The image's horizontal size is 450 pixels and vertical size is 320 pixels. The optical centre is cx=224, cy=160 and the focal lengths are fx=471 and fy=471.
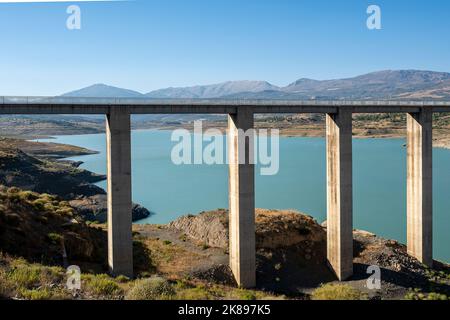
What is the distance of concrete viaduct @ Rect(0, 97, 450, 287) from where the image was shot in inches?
699

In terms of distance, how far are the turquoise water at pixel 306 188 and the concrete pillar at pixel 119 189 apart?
20908mm

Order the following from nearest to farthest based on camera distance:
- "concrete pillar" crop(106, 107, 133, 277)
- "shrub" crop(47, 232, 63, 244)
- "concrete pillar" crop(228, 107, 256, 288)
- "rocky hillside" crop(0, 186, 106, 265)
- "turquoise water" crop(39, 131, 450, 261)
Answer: "rocky hillside" crop(0, 186, 106, 265)
"concrete pillar" crop(106, 107, 133, 277)
"shrub" crop(47, 232, 63, 244)
"concrete pillar" crop(228, 107, 256, 288)
"turquoise water" crop(39, 131, 450, 261)

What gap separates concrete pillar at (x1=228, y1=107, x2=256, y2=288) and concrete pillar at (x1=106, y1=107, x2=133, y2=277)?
14.9ft

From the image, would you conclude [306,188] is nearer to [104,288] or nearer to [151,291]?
[151,291]

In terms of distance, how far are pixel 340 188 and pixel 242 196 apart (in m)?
5.00

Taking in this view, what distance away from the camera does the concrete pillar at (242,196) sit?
19672 millimetres

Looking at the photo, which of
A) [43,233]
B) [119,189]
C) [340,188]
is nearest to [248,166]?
[340,188]

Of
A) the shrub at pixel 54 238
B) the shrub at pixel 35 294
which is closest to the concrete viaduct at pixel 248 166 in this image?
the shrub at pixel 54 238

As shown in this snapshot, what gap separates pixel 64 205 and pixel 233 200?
9962mm

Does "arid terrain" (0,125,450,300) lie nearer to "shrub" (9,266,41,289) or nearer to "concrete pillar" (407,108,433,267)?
"concrete pillar" (407,108,433,267)

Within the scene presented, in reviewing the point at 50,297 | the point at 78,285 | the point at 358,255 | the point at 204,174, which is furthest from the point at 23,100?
the point at 204,174

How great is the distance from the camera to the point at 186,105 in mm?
19734

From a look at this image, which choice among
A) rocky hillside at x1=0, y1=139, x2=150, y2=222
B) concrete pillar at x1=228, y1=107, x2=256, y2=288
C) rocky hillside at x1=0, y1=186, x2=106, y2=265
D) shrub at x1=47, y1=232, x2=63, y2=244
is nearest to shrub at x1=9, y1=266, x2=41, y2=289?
rocky hillside at x1=0, y1=186, x2=106, y2=265
